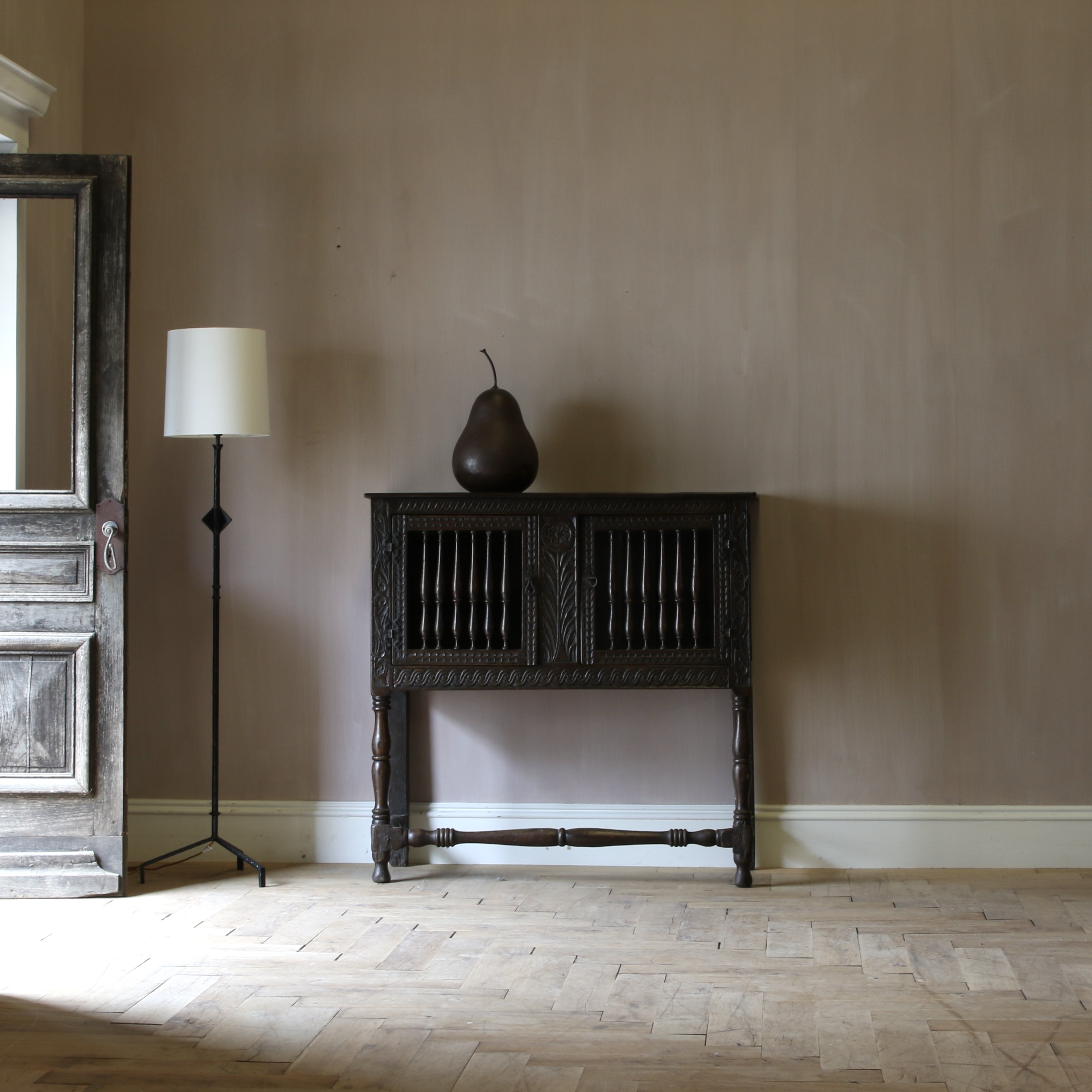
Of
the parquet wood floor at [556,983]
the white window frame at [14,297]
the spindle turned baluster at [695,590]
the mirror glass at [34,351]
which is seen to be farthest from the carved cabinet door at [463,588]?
the white window frame at [14,297]

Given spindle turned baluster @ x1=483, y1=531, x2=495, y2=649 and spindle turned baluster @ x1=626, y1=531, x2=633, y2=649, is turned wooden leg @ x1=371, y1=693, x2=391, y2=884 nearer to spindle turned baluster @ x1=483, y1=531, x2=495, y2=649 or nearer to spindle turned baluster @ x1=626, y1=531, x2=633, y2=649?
spindle turned baluster @ x1=483, y1=531, x2=495, y2=649

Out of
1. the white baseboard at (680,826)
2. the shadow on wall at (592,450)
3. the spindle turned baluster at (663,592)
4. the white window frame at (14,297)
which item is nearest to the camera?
the spindle turned baluster at (663,592)

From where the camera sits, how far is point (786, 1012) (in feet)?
8.12

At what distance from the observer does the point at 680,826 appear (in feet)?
12.4

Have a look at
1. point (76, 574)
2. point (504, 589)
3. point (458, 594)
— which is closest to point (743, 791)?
point (504, 589)

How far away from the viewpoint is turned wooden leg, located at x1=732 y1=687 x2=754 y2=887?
3.53m

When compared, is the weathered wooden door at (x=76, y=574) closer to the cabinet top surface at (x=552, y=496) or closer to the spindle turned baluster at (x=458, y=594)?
the cabinet top surface at (x=552, y=496)

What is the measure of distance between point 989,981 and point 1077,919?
0.64 meters

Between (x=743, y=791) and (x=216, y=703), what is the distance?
168 cm

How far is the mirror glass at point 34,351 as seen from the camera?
3553mm

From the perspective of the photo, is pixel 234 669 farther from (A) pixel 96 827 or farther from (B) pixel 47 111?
(B) pixel 47 111

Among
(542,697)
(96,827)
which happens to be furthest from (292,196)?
(96,827)

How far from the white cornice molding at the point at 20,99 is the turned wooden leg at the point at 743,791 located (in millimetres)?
2844

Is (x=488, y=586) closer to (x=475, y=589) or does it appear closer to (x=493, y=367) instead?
(x=475, y=589)
